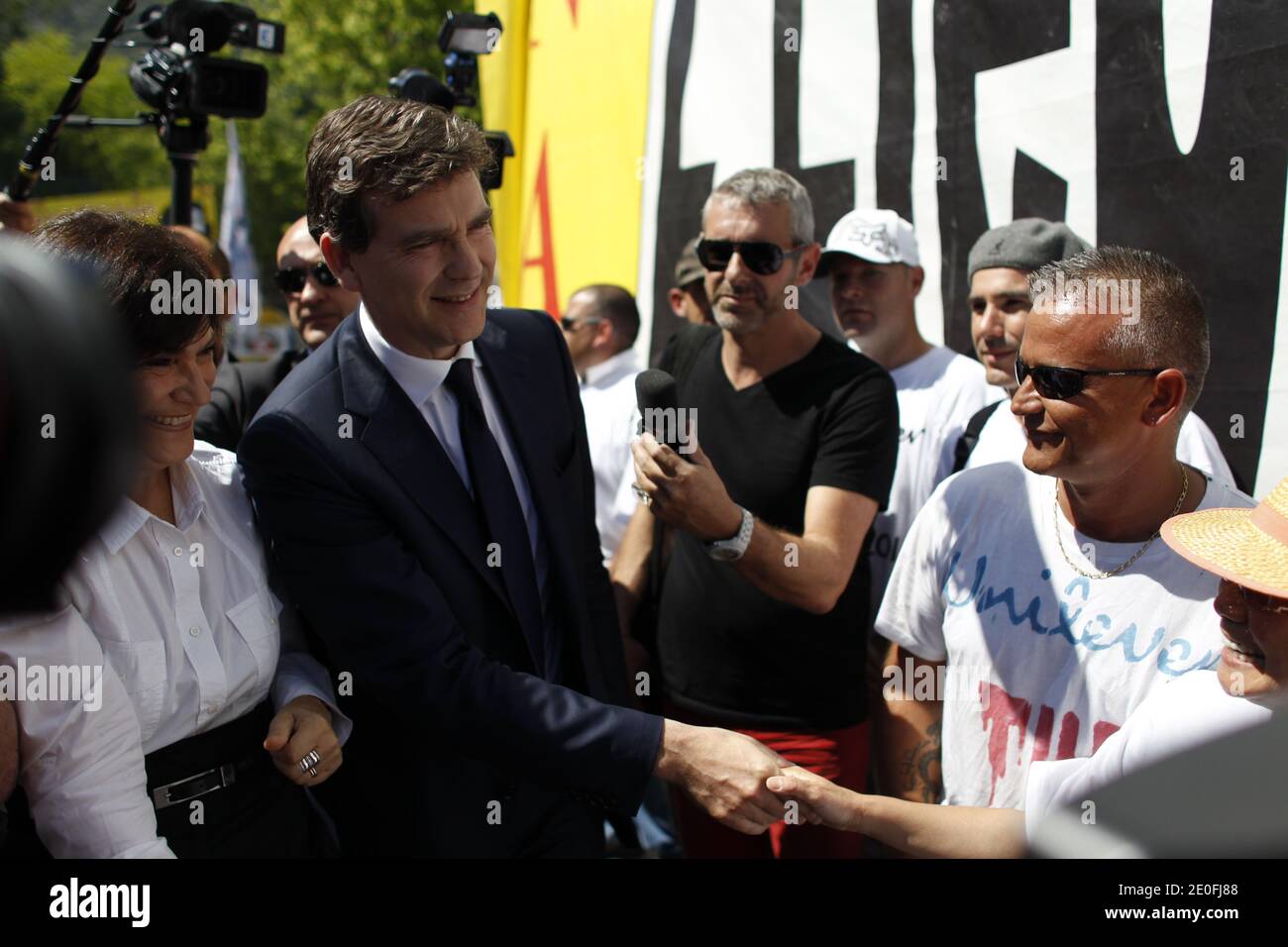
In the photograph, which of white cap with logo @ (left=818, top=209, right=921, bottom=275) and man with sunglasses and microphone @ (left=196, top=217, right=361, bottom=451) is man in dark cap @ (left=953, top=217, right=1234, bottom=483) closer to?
white cap with logo @ (left=818, top=209, right=921, bottom=275)

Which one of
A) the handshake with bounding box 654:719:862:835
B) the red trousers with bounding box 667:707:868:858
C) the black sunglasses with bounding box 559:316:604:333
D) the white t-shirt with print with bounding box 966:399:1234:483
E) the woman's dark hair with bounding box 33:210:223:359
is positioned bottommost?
the red trousers with bounding box 667:707:868:858

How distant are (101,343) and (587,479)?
5.98ft

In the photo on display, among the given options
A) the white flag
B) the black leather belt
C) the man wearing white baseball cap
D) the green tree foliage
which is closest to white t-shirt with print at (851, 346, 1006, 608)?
the man wearing white baseball cap

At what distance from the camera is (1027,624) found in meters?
2.17

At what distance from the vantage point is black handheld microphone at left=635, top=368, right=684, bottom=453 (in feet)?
8.47

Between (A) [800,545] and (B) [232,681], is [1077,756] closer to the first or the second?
(A) [800,545]

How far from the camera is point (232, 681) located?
6.62 feet

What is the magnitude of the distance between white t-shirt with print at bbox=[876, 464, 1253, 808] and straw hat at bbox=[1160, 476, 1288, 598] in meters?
0.19

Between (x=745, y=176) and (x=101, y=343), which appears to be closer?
(x=101, y=343)

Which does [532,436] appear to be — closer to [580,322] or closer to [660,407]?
[660,407]

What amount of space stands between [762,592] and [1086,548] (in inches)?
38.8
